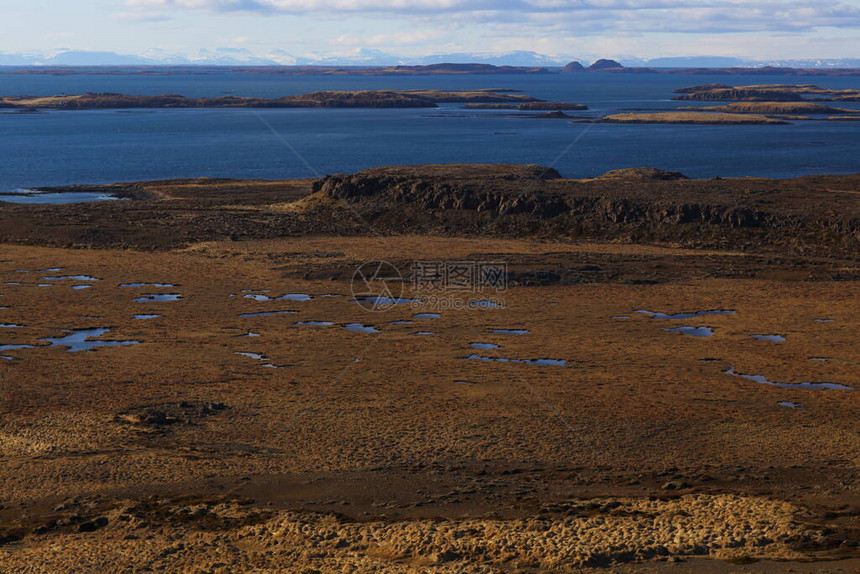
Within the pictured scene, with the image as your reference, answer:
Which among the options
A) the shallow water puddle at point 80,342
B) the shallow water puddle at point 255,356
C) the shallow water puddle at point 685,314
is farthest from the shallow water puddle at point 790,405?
the shallow water puddle at point 80,342

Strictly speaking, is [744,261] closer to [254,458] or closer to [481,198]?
[481,198]

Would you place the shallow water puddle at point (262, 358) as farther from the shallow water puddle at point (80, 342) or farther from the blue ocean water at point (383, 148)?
the blue ocean water at point (383, 148)

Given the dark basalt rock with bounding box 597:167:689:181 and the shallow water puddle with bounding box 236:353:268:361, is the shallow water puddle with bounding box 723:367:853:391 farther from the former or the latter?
the dark basalt rock with bounding box 597:167:689:181

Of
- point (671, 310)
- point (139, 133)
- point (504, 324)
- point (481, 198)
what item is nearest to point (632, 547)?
point (504, 324)

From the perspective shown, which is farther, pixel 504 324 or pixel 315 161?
pixel 315 161

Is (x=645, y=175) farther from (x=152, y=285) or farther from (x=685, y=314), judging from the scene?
(x=152, y=285)

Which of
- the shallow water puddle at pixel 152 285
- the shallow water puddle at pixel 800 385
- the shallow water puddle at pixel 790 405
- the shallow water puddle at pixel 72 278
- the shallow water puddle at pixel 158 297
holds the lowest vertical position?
the shallow water puddle at pixel 800 385

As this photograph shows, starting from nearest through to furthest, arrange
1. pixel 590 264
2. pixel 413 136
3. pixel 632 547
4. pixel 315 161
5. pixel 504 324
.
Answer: pixel 632 547 < pixel 504 324 < pixel 590 264 < pixel 315 161 < pixel 413 136
